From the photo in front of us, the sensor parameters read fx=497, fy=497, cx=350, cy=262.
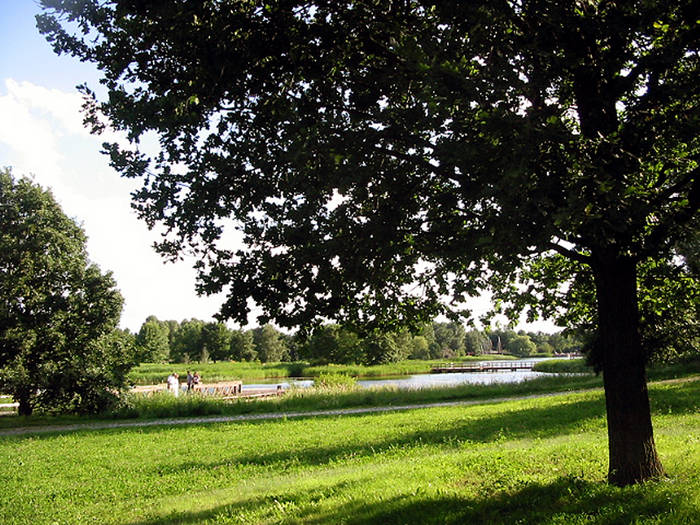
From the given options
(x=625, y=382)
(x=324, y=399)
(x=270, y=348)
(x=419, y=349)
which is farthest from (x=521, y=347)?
(x=625, y=382)

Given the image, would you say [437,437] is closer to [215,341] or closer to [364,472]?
[364,472]

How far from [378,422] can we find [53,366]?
13.9 meters

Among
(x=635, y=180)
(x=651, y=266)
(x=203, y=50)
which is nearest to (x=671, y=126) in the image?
(x=635, y=180)

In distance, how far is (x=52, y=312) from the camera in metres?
21.8

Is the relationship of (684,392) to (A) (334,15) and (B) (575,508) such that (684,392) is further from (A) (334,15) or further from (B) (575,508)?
(A) (334,15)

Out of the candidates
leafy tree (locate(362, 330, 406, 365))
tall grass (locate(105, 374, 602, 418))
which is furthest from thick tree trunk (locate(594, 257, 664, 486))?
leafy tree (locate(362, 330, 406, 365))

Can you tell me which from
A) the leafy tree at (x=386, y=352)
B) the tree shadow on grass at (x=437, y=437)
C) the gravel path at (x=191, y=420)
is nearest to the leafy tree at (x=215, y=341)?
the leafy tree at (x=386, y=352)

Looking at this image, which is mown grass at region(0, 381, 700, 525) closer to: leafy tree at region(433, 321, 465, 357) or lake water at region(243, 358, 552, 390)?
lake water at region(243, 358, 552, 390)

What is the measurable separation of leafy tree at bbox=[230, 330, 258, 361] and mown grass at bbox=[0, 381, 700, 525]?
7901 cm

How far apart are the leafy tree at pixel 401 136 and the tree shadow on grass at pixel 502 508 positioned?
2.09 feet

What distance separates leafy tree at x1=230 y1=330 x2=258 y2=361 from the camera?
9491 centimetres

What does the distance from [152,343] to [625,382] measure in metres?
27.5

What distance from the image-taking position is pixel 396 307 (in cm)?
764

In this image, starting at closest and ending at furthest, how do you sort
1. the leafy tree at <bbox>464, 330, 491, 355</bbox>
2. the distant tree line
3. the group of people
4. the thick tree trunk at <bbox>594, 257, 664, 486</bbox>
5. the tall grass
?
the thick tree trunk at <bbox>594, 257, 664, 486</bbox>
the tall grass
the group of people
the distant tree line
the leafy tree at <bbox>464, 330, 491, 355</bbox>
